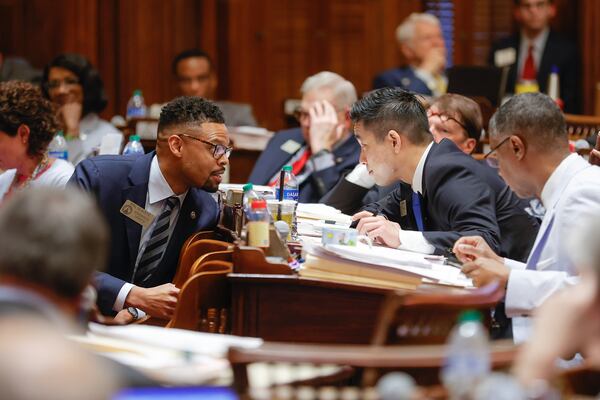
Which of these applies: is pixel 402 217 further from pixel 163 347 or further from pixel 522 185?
pixel 163 347

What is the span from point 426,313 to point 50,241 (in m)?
0.96

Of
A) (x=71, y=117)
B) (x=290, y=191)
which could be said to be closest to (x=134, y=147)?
(x=71, y=117)

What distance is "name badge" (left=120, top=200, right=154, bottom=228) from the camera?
409 centimetres

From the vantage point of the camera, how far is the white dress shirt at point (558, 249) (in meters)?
3.17

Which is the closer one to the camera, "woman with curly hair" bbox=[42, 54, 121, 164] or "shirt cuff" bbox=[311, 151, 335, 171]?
"shirt cuff" bbox=[311, 151, 335, 171]

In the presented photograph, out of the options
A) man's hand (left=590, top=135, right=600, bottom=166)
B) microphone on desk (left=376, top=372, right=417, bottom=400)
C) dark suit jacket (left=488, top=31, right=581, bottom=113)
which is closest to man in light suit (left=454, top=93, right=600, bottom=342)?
man's hand (left=590, top=135, right=600, bottom=166)

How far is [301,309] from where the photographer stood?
10.6 ft

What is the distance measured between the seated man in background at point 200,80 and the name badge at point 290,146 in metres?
1.39

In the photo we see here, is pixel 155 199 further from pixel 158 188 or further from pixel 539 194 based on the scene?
pixel 539 194

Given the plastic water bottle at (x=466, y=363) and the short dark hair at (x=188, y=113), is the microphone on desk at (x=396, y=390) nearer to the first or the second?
the plastic water bottle at (x=466, y=363)

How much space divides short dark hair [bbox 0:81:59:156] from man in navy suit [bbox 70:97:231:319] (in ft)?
1.99

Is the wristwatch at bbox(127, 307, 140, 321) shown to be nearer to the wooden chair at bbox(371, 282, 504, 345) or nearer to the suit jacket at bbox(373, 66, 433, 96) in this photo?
the wooden chair at bbox(371, 282, 504, 345)

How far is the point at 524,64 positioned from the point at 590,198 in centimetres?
486

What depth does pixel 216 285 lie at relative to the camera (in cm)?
335
